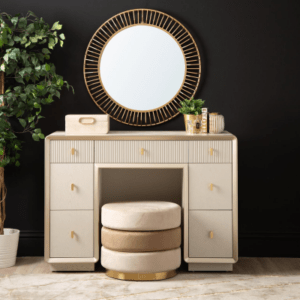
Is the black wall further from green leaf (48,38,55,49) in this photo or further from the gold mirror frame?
green leaf (48,38,55,49)

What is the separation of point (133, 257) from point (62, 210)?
0.57 metres

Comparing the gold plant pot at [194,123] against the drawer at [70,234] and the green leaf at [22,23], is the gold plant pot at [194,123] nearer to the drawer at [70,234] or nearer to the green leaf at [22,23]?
the drawer at [70,234]

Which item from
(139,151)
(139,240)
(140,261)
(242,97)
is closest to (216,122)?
(242,97)

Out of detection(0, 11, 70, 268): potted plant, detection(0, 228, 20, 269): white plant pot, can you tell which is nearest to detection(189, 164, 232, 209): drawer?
detection(0, 11, 70, 268): potted plant

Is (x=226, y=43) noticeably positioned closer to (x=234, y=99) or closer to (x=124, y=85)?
(x=234, y=99)

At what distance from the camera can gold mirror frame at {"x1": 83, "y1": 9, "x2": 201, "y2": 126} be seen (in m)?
3.17

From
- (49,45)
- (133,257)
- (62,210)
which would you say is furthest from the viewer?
(49,45)

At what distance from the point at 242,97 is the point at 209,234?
1.08 meters

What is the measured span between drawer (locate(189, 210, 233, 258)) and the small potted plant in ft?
1.86

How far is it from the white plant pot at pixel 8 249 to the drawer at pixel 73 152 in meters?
0.66

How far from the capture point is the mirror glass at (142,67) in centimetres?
317

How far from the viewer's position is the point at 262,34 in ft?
10.4

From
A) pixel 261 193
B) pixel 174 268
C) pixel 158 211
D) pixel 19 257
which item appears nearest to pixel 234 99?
pixel 261 193

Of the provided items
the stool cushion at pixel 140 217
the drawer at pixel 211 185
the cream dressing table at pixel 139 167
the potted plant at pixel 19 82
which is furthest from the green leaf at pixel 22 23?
the drawer at pixel 211 185
